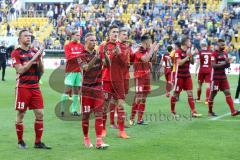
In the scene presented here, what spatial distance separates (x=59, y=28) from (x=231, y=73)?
15.9 meters

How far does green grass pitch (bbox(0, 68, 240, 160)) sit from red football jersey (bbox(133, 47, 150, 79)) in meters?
1.19

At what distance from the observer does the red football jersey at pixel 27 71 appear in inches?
420

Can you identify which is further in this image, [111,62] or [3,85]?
[3,85]

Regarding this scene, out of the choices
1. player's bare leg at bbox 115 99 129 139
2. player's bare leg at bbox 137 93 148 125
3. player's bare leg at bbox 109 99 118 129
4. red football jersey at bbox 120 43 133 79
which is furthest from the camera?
player's bare leg at bbox 137 93 148 125

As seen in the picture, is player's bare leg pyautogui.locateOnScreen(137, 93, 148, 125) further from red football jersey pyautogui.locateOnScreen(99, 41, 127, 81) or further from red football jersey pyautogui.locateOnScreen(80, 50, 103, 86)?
red football jersey pyautogui.locateOnScreen(80, 50, 103, 86)

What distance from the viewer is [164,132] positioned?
12.9m

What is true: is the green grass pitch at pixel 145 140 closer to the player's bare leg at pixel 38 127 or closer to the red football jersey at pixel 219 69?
the player's bare leg at pixel 38 127

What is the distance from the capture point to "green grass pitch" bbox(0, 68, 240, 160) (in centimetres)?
1023

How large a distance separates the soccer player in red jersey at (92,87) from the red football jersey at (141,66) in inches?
102

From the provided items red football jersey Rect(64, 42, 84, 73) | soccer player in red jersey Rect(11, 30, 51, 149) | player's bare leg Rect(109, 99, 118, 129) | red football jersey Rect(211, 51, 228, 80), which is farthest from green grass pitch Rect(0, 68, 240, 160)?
red football jersey Rect(64, 42, 84, 73)

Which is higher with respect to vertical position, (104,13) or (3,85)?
(104,13)

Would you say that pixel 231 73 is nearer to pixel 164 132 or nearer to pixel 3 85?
pixel 3 85

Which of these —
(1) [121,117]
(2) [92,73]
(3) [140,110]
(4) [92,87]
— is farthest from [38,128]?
(3) [140,110]

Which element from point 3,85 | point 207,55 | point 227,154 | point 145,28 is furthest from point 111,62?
point 145,28
